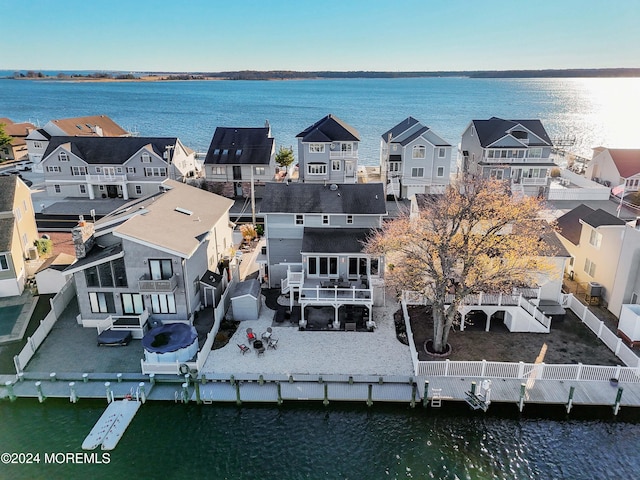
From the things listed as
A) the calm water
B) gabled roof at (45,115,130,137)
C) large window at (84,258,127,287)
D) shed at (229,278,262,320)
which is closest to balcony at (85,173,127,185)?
gabled roof at (45,115,130,137)

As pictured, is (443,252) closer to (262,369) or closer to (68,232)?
(262,369)

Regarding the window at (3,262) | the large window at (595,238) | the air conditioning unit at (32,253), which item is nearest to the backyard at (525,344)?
the large window at (595,238)

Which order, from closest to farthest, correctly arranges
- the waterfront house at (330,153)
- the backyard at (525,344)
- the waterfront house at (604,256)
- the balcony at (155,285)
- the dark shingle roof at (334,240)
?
the backyard at (525,344), the balcony at (155,285), the waterfront house at (604,256), the dark shingle roof at (334,240), the waterfront house at (330,153)

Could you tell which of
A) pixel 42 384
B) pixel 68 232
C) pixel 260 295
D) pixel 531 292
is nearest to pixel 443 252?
pixel 531 292

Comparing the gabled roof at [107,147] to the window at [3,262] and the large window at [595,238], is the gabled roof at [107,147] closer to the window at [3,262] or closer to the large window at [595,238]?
the window at [3,262]

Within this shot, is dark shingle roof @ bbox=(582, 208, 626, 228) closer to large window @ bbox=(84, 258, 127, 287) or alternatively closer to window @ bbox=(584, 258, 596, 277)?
window @ bbox=(584, 258, 596, 277)

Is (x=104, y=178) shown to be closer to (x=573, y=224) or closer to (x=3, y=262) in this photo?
(x=3, y=262)

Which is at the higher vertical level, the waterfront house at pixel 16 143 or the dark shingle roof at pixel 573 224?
the waterfront house at pixel 16 143
